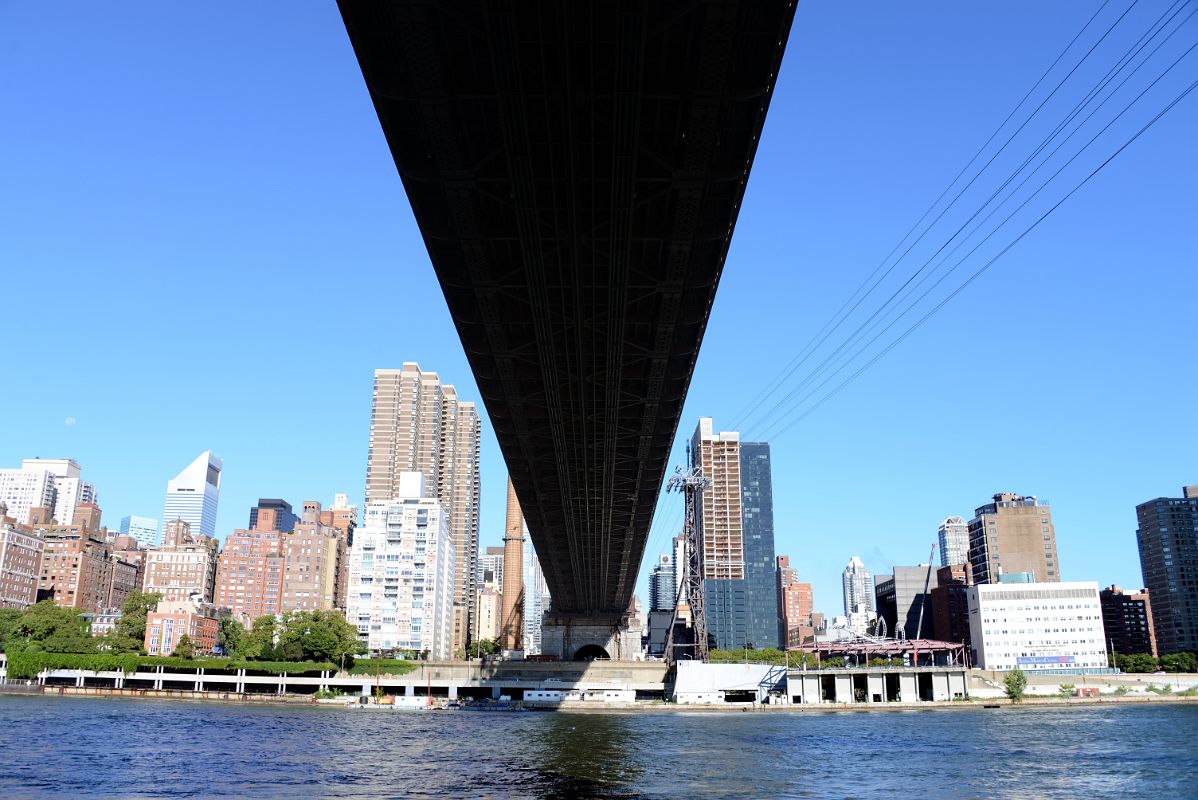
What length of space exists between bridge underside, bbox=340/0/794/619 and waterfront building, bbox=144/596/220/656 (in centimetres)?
11419

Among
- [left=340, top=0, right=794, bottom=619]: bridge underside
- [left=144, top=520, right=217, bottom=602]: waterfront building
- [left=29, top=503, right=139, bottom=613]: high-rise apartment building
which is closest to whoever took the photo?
[left=340, top=0, right=794, bottom=619]: bridge underside

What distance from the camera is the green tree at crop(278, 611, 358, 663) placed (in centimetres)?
11962

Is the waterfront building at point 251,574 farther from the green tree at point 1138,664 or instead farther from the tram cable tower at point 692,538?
the green tree at point 1138,664

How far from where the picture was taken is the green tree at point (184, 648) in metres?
126

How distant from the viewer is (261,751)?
4434 cm

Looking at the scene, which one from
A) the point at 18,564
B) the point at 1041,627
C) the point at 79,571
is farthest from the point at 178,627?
the point at 1041,627

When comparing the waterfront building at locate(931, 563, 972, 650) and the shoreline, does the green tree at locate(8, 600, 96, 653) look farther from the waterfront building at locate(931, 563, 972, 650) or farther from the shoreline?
the waterfront building at locate(931, 563, 972, 650)

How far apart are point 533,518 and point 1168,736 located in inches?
1681

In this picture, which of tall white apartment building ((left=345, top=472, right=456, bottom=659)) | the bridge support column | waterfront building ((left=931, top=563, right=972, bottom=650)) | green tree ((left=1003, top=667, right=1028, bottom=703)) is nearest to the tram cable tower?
the bridge support column

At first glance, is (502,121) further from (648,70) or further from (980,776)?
(980,776)

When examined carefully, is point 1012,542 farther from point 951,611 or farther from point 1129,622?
point 1129,622

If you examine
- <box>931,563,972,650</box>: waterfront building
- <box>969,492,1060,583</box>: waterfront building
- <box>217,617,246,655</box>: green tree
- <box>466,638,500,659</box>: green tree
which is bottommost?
<box>466,638,500,659</box>: green tree

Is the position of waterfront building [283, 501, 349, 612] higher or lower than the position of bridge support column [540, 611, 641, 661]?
higher

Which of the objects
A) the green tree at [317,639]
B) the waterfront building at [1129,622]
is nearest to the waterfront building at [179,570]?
the green tree at [317,639]
